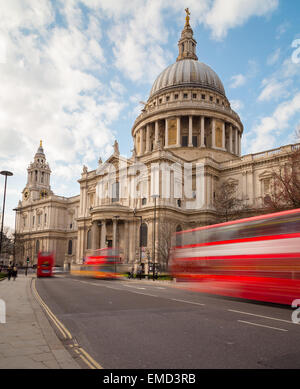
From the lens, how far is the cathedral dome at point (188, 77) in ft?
243

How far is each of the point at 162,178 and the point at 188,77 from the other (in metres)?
32.0

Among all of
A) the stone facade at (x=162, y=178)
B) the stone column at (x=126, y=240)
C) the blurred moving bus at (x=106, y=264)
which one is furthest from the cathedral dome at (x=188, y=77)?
the blurred moving bus at (x=106, y=264)

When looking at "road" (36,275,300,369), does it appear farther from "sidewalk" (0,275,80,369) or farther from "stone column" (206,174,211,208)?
"stone column" (206,174,211,208)

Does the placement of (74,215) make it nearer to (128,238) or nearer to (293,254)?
(128,238)

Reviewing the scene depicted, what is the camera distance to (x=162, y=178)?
174 ft

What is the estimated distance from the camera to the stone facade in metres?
52.8

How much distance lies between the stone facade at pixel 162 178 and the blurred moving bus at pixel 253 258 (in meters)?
24.3

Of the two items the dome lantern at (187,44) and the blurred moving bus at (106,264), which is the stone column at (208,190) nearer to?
the blurred moving bus at (106,264)

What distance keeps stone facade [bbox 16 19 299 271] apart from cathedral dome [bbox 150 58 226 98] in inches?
8.9

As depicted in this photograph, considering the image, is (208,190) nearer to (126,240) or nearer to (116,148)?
(126,240)

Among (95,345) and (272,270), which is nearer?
(95,345)
